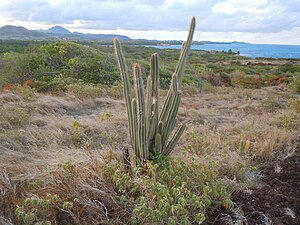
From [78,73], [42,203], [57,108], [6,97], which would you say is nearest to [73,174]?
[42,203]

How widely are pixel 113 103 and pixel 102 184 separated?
5.89m

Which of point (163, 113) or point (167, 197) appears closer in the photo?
point (167, 197)

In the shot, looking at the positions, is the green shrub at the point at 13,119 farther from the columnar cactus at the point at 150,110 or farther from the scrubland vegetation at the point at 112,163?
the columnar cactus at the point at 150,110

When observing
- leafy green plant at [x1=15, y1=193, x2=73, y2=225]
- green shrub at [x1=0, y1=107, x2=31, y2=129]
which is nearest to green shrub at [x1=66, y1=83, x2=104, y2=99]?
green shrub at [x1=0, y1=107, x2=31, y2=129]

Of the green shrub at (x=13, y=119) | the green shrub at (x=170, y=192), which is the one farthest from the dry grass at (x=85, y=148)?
the green shrub at (x=170, y=192)

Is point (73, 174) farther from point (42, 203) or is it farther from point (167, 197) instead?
point (167, 197)

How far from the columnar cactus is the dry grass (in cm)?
34

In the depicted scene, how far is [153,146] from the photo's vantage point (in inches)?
138

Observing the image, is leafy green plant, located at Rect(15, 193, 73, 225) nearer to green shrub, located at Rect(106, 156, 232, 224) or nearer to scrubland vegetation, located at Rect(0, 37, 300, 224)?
scrubland vegetation, located at Rect(0, 37, 300, 224)

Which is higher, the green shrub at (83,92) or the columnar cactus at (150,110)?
the columnar cactus at (150,110)

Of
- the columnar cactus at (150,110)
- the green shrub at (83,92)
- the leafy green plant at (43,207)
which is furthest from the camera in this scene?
the green shrub at (83,92)

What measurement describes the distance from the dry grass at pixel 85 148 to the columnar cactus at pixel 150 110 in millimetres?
337

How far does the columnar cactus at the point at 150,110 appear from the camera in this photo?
10.5ft

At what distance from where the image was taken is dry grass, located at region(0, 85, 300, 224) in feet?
9.02
